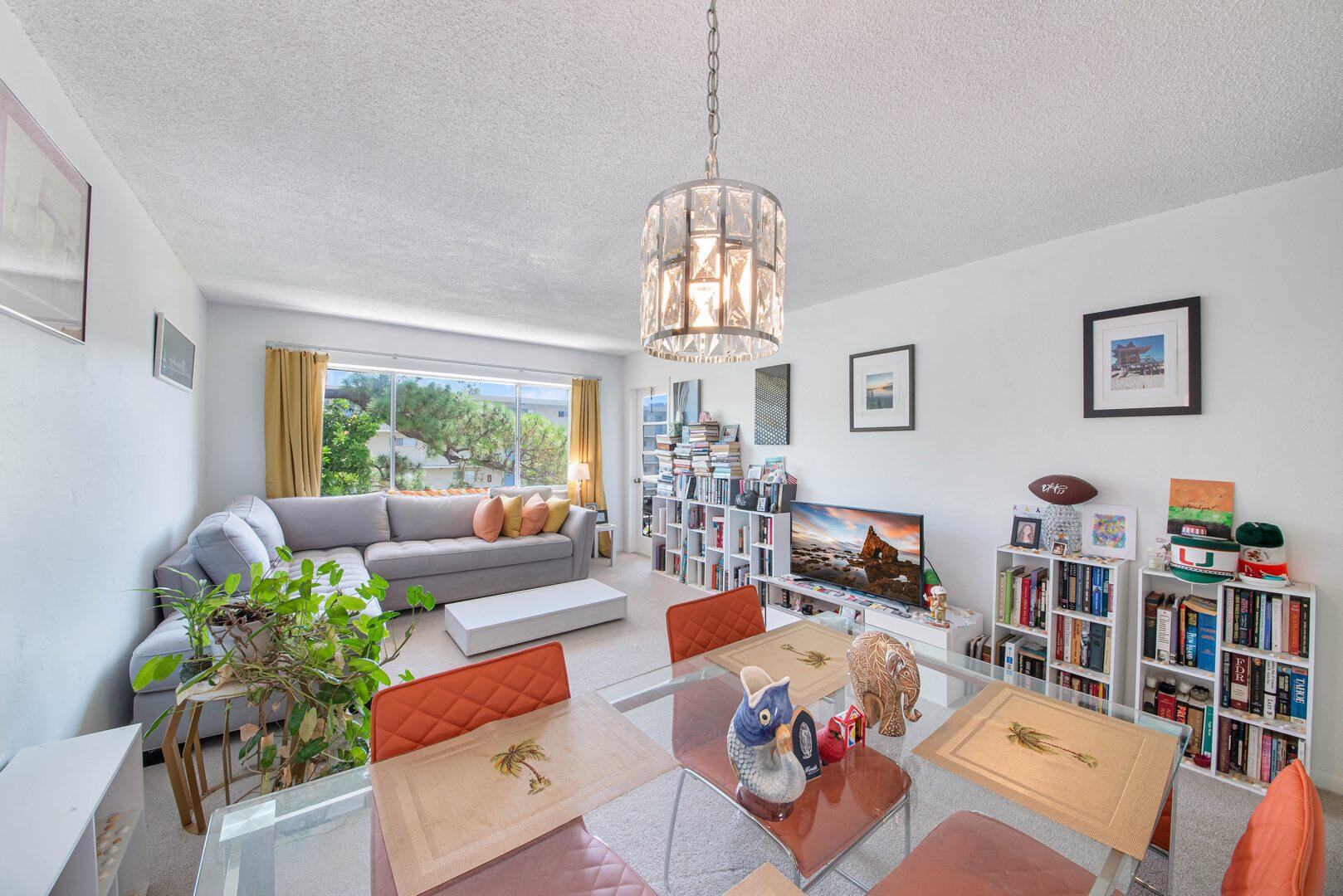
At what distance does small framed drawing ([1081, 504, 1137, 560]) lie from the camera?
95.4 inches

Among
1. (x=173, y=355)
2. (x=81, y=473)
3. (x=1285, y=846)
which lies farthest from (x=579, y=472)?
(x=1285, y=846)

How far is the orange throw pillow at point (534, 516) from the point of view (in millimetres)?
4840

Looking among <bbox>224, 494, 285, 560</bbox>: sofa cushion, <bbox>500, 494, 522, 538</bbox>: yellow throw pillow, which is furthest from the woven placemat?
<bbox>500, 494, 522, 538</bbox>: yellow throw pillow

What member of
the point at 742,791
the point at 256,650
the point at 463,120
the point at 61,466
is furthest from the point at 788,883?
the point at 61,466

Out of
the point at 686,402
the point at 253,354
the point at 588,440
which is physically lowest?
the point at 588,440

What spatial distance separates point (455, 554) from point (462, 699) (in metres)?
3.28

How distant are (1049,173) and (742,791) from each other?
2.43 metres

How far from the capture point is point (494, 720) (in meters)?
1.22

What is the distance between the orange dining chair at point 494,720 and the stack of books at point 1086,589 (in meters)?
2.46

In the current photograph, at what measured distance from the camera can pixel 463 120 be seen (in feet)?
5.65

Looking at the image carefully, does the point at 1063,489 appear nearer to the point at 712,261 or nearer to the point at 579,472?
the point at 712,261

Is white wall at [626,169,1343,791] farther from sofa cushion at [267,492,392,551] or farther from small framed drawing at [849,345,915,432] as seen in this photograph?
sofa cushion at [267,492,392,551]

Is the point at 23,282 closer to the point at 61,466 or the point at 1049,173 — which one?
the point at 61,466

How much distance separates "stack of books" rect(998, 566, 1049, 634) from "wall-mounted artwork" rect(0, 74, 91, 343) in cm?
382
